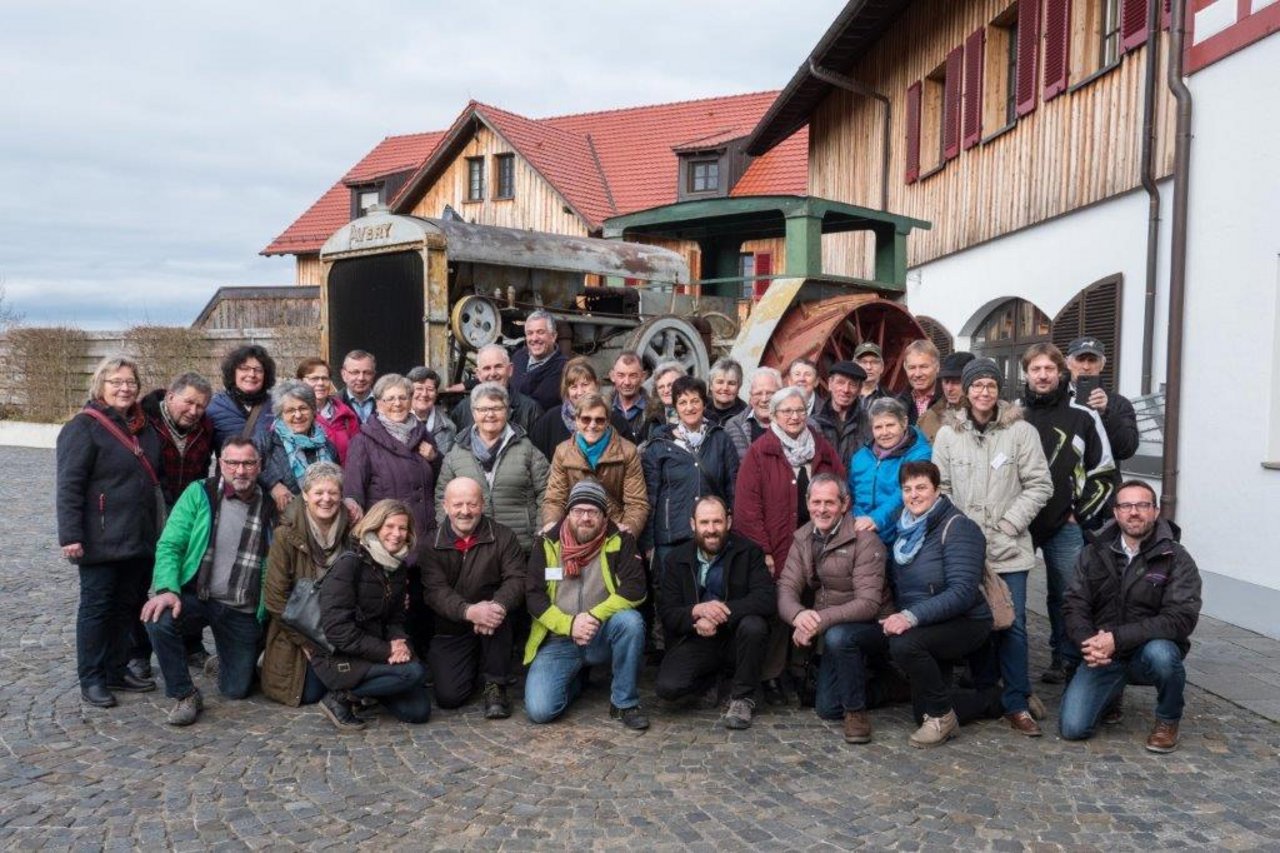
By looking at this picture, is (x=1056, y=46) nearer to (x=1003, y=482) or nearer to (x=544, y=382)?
(x=544, y=382)

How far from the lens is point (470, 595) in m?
5.32

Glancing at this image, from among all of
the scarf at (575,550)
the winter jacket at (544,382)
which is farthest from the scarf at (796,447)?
the winter jacket at (544,382)

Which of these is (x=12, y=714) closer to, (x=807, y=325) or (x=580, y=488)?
(x=580, y=488)

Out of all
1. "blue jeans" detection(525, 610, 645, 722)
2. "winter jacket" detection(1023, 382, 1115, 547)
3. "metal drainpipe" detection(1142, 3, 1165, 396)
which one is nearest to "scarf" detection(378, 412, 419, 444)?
"blue jeans" detection(525, 610, 645, 722)

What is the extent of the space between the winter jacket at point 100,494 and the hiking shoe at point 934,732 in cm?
362

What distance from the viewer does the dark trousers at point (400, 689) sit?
498cm

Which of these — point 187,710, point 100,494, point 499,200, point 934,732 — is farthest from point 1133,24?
point 499,200

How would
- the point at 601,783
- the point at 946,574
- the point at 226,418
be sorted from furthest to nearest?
the point at 226,418
the point at 946,574
the point at 601,783

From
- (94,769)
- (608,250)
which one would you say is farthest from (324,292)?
(94,769)

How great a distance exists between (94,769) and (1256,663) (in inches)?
226

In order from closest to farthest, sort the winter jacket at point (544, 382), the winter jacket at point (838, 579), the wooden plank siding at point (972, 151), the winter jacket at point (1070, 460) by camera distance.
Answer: the winter jacket at point (838, 579) < the winter jacket at point (1070, 460) < the winter jacket at point (544, 382) < the wooden plank siding at point (972, 151)

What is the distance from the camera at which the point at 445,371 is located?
26.1 ft

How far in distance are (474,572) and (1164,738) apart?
10.2 feet

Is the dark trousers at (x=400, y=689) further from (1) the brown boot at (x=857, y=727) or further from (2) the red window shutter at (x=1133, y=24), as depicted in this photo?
(2) the red window shutter at (x=1133, y=24)
